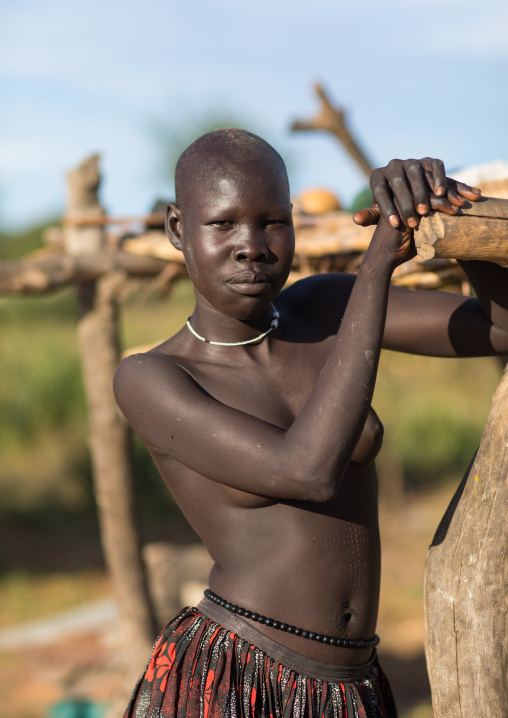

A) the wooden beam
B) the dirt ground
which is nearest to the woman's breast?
the wooden beam

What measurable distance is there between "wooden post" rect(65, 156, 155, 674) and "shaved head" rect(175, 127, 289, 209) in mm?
2953

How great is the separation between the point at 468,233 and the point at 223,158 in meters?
0.53

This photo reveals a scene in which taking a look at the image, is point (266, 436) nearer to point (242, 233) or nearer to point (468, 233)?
point (242, 233)

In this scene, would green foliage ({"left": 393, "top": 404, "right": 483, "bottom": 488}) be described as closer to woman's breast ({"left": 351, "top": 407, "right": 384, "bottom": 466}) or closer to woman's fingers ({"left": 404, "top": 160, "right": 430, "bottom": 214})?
woman's breast ({"left": 351, "top": 407, "right": 384, "bottom": 466})

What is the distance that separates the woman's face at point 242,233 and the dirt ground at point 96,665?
12.9ft

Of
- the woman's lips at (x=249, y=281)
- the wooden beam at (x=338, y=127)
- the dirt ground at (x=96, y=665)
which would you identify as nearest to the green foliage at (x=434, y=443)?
the dirt ground at (x=96, y=665)

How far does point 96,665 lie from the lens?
19.4 feet

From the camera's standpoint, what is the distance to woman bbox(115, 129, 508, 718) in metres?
1.45

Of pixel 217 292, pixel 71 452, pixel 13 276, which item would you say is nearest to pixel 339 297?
pixel 217 292

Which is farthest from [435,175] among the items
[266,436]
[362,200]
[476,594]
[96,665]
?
[96,665]

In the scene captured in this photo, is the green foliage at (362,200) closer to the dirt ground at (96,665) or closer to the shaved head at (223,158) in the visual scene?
the shaved head at (223,158)

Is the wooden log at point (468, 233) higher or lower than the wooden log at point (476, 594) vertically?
higher

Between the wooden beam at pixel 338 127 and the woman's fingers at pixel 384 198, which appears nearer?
the woman's fingers at pixel 384 198

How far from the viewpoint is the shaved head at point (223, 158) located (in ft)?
5.26
